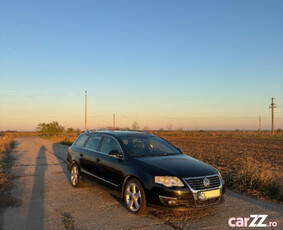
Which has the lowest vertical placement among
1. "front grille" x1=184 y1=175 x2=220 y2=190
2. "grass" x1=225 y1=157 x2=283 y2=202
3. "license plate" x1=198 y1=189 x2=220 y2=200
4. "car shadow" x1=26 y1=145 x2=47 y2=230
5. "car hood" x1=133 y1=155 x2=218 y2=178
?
"car shadow" x1=26 y1=145 x2=47 y2=230

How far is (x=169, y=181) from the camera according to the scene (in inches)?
195

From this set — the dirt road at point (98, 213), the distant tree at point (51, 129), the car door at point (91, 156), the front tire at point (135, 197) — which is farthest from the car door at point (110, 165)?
the distant tree at point (51, 129)

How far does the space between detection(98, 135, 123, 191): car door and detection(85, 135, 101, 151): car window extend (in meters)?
0.28

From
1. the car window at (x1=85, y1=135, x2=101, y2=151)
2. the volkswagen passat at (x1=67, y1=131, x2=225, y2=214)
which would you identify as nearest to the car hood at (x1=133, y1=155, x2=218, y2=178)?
the volkswagen passat at (x1=67, y1=131, x2=225, y2=214)

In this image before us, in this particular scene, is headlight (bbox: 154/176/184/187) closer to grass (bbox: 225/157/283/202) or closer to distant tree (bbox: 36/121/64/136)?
grass (bbox: 225/157/283/202)

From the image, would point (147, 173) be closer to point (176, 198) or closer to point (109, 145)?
point (176, 198)

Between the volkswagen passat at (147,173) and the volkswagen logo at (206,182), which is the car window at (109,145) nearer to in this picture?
the volkswagen passat at (147,173)

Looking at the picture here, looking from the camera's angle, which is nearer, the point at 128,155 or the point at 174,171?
the point at 174,171

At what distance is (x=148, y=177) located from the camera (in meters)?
5.08

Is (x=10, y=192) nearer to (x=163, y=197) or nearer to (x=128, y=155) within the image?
(x=128, y=155)

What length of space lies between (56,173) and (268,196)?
22.3ft

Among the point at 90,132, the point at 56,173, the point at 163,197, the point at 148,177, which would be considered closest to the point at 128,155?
the point at 148,177

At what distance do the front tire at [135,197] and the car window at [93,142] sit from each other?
196 centimetres

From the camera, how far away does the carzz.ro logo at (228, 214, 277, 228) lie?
475 centimetres
